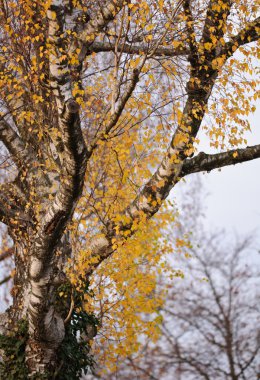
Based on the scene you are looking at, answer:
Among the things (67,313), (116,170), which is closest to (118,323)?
(67,313)

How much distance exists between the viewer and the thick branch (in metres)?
7.94

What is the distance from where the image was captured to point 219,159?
8.00m

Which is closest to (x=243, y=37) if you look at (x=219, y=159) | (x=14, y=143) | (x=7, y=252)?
(x=219, y=159)

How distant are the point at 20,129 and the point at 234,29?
176 inches

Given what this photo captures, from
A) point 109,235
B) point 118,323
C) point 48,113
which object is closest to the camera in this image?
point 109,235

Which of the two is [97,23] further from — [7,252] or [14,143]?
[7,252]

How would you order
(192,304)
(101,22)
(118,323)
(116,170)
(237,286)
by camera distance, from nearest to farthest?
(192,304) → (237,286) → (101,22) → (118,323) → (116,170)

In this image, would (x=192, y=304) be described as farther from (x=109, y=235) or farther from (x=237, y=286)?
(x=109, y=235)

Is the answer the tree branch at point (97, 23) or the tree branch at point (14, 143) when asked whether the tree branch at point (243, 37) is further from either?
the tree branch at point (14, 143)

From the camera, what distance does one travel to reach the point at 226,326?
18.1 feet

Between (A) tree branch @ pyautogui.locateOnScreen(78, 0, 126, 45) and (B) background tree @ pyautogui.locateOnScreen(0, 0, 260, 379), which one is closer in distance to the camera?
(B) background tree @ pyautogui.locateOnScreen(0, 0, 260, 379)

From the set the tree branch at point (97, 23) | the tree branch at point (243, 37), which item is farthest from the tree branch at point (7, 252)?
the tree branch at point (243, 37)

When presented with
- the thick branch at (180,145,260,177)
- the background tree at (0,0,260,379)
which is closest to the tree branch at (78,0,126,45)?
the background tree at (0,0,260,379)

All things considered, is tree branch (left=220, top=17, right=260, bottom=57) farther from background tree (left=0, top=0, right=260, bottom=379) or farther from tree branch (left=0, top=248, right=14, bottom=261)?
tree branch (left=0, top=248, right=14, bottom=261)
